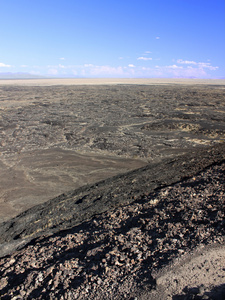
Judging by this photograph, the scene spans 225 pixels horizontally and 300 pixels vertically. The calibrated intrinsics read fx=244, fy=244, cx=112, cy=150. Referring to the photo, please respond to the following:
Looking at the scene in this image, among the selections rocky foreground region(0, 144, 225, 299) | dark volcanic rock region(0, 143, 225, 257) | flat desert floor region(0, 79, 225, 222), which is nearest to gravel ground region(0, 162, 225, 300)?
rocky foreground region(0, 144, 225, 299)

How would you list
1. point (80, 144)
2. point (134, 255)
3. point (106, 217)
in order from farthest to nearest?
point (80, 144)
point (106, 217)
point (134, 255)

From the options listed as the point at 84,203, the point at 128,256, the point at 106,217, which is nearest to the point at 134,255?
the point at 128,256

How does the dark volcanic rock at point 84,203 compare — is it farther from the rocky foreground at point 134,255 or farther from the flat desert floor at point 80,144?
the flat desert floor at point 80,144

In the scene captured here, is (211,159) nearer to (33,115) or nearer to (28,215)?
(28,215)

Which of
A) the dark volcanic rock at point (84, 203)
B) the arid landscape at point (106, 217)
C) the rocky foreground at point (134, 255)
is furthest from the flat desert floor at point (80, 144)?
the rocky foreground at point (134, 255)

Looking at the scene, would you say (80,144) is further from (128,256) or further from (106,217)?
(128,256)

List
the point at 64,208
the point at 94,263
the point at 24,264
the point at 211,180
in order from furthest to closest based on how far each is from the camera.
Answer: the point at 64,208, the point at 211,180, the point at 24,264, the point at 94,263

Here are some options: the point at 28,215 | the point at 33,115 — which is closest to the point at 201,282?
the point at 28,215
